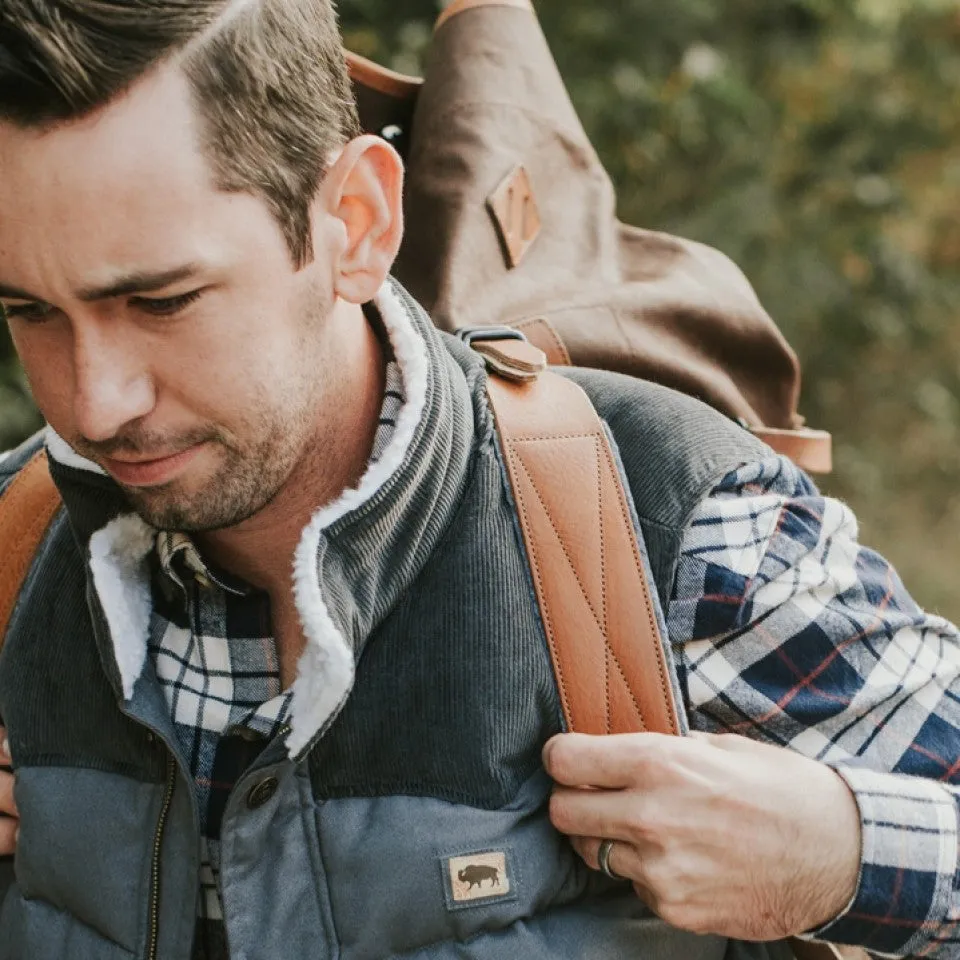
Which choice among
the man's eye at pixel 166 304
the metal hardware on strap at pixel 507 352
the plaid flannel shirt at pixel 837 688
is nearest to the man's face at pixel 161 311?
the man's eye at pixel 166 304

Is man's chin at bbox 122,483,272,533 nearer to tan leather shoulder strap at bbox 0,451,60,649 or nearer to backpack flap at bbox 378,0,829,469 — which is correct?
tan leather shoulder strap at bbox 0,451,60,649

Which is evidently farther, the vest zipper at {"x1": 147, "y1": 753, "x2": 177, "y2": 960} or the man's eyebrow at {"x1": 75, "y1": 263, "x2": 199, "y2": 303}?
the vest zipper at {"x1": 147, "y1": 753, "x2": 177, "y2": 960}

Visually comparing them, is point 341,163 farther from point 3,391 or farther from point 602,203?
point 3,391

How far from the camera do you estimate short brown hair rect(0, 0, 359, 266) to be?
4.44 ft

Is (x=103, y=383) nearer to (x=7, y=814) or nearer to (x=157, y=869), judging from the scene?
(x=157, y=869)

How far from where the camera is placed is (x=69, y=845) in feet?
5.54

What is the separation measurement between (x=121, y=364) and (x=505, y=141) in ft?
2.96

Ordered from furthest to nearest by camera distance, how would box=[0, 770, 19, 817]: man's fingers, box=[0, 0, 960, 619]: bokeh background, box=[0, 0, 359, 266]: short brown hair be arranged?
box=[0, 0, 960, 619]: bokeh background, box=[0, 770, 19, 817]: man's fingers, box=[0, 0, 359, 266]: short brown hair

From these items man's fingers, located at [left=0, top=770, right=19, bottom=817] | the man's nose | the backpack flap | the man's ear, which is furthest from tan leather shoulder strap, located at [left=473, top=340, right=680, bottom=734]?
man's fingers, located at [left=0, top=770, right=19, bottom=817]

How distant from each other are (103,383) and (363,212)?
1.47ft

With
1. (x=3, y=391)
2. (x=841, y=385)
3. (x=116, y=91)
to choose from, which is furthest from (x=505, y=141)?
(x=841, y=385)

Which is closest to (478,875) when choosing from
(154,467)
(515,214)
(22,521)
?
(154,467)

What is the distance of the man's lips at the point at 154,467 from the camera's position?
60.3 inches

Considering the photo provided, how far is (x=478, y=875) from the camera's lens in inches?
60.6
